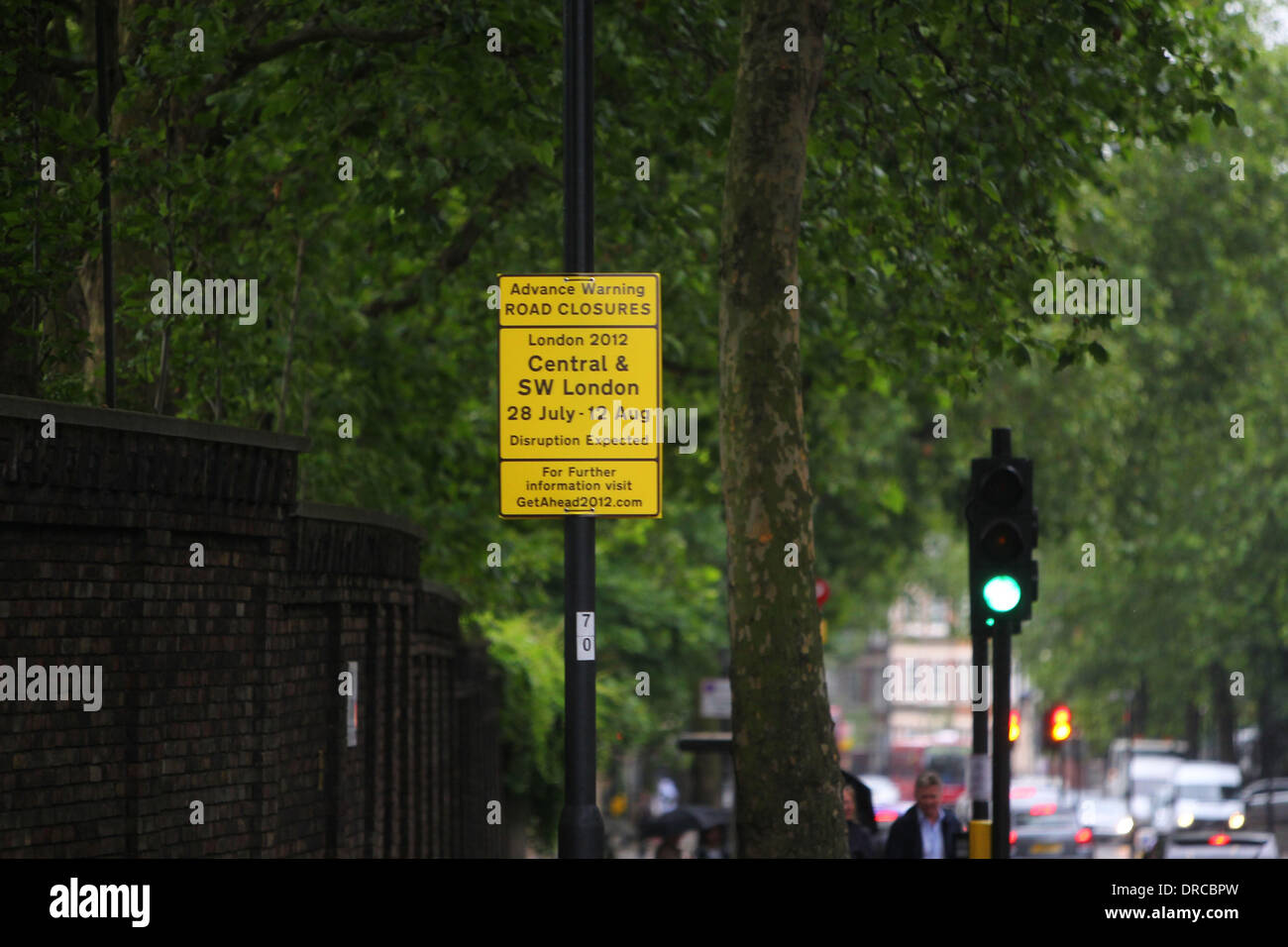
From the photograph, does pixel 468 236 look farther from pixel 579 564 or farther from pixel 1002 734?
pixel 579 564

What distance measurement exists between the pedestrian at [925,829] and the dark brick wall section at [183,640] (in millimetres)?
3911

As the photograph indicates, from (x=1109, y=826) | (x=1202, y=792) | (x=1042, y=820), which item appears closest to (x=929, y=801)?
(x=1042, y=820)

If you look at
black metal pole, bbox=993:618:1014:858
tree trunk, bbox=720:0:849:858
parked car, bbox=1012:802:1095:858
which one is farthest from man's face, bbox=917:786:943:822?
parked car, bbox=1012:802:1095:858

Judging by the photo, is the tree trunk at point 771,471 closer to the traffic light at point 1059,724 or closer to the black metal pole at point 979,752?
the black metal pole at point 979,752

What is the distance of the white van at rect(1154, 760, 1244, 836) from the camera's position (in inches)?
1332

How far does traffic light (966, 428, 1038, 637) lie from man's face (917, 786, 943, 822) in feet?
11.5

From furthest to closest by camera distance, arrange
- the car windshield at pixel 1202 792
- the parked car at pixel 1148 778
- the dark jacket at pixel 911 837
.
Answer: the parked car at pixel 1148 778
the car windshield at pixel 1202 792
the dark jacket at pixel 911 837

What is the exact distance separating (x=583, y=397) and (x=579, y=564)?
730mm

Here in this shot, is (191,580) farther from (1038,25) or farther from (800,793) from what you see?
(1038,25)

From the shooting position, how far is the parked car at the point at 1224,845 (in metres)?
21.1

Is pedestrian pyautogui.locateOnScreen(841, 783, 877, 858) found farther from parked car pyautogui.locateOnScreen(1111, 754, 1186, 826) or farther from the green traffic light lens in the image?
parked car pyautogui.locateOnScreen(1111, 754, 1186, 826)

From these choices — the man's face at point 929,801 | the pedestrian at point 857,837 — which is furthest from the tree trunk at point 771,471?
the man's face at point 929,801

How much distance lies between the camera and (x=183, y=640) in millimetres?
8695
